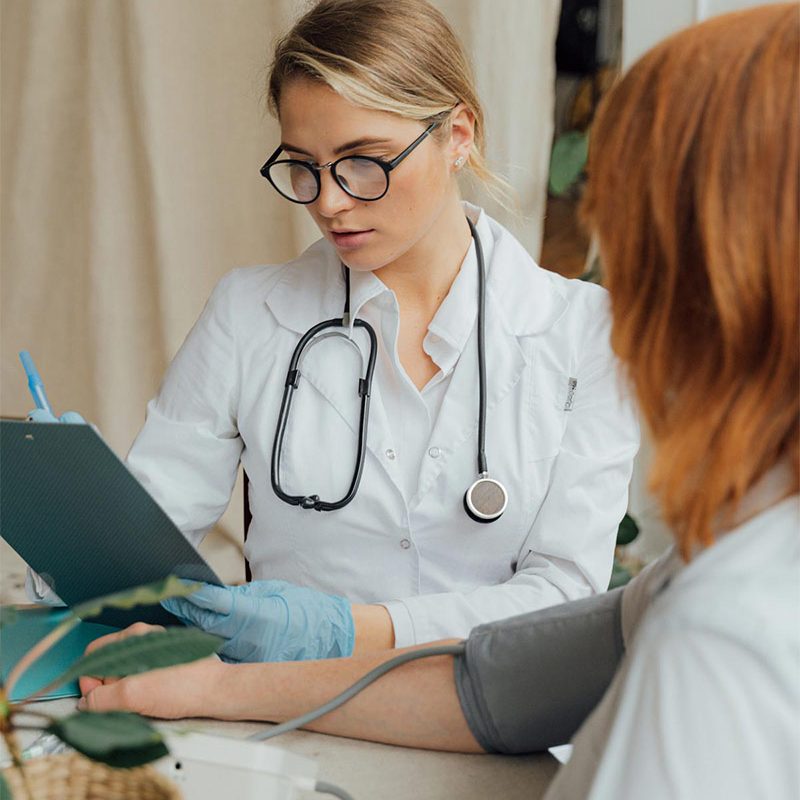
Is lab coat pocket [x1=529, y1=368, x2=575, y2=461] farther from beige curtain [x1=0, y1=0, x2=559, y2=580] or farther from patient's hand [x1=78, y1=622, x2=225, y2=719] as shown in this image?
beige curtain [x1=0, y1=0, x2=559, y2=580]

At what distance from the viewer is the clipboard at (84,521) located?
0.95 m

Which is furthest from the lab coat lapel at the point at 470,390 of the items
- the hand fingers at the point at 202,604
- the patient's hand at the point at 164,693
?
the patient's hand at the point at 164,693

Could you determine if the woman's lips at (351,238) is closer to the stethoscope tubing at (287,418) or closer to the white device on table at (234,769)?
the stethoscope tubing at (287,418)

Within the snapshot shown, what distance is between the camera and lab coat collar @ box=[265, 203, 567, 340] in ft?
4.87

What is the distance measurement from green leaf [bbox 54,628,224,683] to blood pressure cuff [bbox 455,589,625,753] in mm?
361

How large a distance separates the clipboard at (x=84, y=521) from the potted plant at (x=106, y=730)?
0.99 feet

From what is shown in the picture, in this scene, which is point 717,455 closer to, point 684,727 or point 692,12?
point 684,727

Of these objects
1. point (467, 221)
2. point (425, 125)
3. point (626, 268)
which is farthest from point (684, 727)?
point (467, 221)

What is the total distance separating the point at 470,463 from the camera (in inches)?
55.6

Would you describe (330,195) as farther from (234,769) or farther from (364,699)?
(234,769)

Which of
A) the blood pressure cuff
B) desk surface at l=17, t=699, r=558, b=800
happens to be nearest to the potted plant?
desk surface at l=17, t=699, r=558, b=800

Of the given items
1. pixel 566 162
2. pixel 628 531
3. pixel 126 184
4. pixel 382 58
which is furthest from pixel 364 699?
pixel 126 184

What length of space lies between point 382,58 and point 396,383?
0.41 m

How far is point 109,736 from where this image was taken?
0.54 meters
